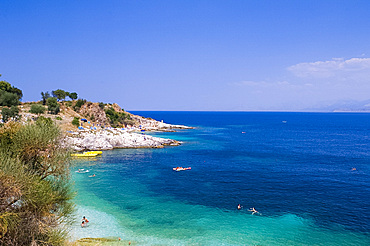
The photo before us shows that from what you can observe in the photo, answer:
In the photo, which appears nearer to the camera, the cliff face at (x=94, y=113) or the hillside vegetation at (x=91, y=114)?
→ the hillside vegetation at (x=91, y=114)

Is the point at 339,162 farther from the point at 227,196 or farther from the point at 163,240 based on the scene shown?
the point at 163,240

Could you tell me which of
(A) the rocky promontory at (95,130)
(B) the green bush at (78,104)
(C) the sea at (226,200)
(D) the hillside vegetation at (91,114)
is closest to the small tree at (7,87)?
(D) the hillside vegetation at (91,114)

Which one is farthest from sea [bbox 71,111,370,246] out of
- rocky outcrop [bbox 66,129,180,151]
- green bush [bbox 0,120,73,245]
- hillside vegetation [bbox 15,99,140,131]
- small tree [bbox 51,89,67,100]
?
small tree [bbox 51,89,67,100]

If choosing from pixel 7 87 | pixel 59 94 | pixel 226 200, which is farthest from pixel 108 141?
pixel 59 94

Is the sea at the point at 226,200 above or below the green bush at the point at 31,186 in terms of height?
below

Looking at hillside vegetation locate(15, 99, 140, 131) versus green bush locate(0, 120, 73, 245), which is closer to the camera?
green bush locate(0, 120, 73, 245)

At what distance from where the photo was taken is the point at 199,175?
55.4 meters

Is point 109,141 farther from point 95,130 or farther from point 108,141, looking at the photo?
point 95,130

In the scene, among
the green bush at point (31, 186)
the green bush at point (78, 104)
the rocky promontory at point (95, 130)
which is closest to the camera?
the green bush at point (31, 186)

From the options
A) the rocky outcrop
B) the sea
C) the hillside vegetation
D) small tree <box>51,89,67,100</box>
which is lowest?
the sea

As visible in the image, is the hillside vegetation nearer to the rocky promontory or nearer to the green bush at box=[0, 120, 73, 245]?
the rocky promontory

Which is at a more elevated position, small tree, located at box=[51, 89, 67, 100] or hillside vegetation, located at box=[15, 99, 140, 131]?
small tree, located at box=[51, 89, 67, 100]

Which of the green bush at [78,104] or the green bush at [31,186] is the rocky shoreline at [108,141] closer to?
the green bush at [78,104]

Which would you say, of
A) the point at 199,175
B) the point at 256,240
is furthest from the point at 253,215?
the point at 199,175
